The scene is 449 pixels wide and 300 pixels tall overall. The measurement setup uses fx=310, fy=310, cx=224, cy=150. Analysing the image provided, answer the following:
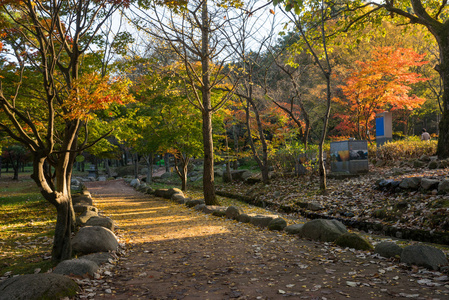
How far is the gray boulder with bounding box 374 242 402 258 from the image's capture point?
4.66 metres

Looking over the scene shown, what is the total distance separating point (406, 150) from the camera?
12.8 metres

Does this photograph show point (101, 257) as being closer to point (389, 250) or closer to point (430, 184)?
point (389, 250)

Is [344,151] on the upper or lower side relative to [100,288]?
upper

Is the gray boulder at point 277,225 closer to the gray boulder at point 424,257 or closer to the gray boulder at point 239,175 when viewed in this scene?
the gray boulder at point 424,257

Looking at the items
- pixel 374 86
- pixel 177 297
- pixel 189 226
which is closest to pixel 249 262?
pixel 177 297

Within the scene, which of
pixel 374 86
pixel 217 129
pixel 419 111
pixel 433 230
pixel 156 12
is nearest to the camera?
pixel 433 230

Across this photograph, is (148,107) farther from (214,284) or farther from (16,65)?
(214,284)

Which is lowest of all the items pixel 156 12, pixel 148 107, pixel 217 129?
pixel 217 129

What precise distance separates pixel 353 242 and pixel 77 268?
4.37 m

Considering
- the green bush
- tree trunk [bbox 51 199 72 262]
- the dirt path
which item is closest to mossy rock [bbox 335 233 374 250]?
the dirt path

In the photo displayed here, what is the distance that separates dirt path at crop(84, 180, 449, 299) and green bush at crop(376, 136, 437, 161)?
8.78 m

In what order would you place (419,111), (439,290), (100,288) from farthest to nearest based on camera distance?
(419,111)
(100,288)
(439,290)

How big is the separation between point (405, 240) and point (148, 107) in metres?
12.4

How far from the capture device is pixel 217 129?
14.8 metres
